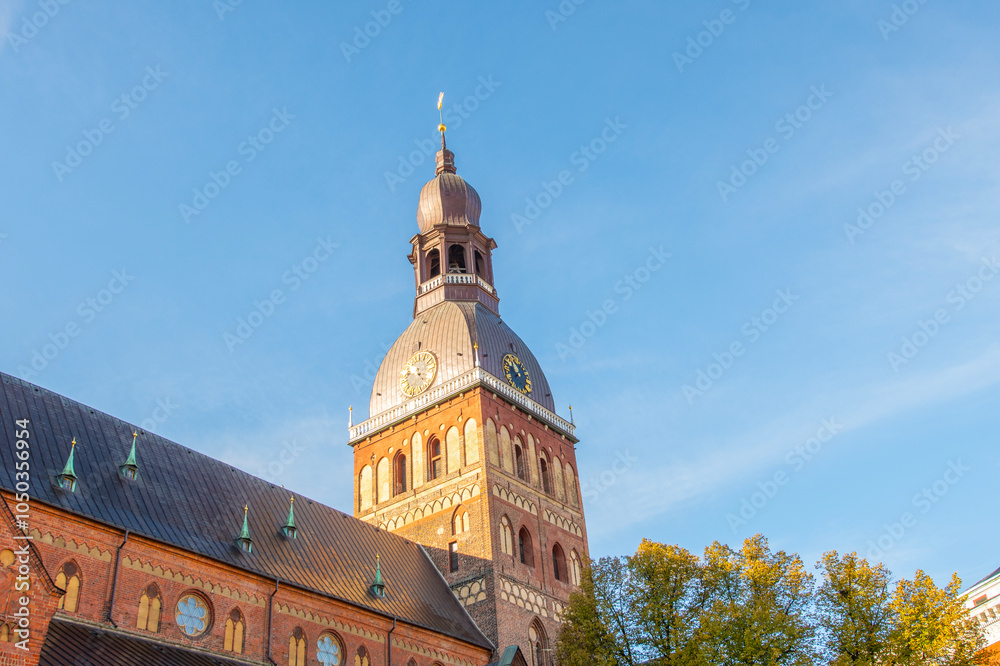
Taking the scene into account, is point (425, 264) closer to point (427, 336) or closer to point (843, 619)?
point (427, 336)

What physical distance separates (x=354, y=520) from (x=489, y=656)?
8427mm

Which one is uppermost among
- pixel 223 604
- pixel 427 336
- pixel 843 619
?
pixel 427 336

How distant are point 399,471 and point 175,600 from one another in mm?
19939

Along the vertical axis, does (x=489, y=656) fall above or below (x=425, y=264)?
below

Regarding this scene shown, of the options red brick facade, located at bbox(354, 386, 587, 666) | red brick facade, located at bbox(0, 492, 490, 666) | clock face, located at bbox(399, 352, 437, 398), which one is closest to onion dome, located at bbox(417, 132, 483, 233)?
clock face, located at bbox(399, 352, 437, 398)

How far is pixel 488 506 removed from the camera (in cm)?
4312

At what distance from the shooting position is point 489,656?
129ft

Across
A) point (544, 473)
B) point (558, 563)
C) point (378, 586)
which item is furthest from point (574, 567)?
A: point (378, 586)

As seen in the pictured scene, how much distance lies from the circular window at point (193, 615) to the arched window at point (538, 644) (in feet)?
56.4

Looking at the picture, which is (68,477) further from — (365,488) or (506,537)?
(365,488)

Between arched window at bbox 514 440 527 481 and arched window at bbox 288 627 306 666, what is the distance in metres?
16.7

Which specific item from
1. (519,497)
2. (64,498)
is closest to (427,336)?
(519,497)

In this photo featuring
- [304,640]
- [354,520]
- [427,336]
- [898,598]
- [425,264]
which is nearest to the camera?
[898,598]

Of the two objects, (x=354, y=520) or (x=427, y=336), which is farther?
(x=427, y=336)
